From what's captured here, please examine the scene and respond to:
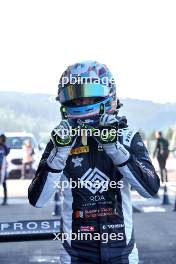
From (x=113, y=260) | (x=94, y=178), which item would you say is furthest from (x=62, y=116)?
(x=113, y=260)

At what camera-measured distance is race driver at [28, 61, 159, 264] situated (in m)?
2.96

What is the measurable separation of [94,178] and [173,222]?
26.6ft

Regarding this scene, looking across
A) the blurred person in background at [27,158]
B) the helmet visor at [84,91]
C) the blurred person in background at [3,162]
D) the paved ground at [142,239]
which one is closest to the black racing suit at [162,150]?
the paved ground at [142,239]

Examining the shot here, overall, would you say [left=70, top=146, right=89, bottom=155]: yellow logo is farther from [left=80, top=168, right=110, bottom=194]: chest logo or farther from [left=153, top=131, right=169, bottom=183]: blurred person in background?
[left=153, top=131, right=169, bottom=183]: blurred person in background

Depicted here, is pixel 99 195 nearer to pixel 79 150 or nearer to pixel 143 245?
pixel 79 150

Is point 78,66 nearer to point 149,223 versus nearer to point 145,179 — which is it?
point 145,179

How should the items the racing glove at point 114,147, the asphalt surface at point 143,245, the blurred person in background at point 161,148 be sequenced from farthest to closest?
the blurred person in background at point 161,148, the asphalt surface at point 143,245, the racing glove at point 114,147

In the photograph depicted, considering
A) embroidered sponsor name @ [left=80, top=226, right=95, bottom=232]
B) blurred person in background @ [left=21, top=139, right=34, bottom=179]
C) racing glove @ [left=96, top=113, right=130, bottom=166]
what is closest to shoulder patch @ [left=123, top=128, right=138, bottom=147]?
racing glove @ [left=96, top=113, right=130, bottom=166]

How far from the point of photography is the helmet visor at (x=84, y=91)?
303cm

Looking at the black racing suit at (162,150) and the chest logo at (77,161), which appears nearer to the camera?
the chest logo at (77,161)

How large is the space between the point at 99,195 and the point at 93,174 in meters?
0.11

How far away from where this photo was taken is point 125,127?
307cm

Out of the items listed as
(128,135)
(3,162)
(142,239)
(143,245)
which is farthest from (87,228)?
(3,162)

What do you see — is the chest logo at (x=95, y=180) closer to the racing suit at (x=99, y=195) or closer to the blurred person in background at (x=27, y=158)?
the racing suit at (x=99, y=195)
